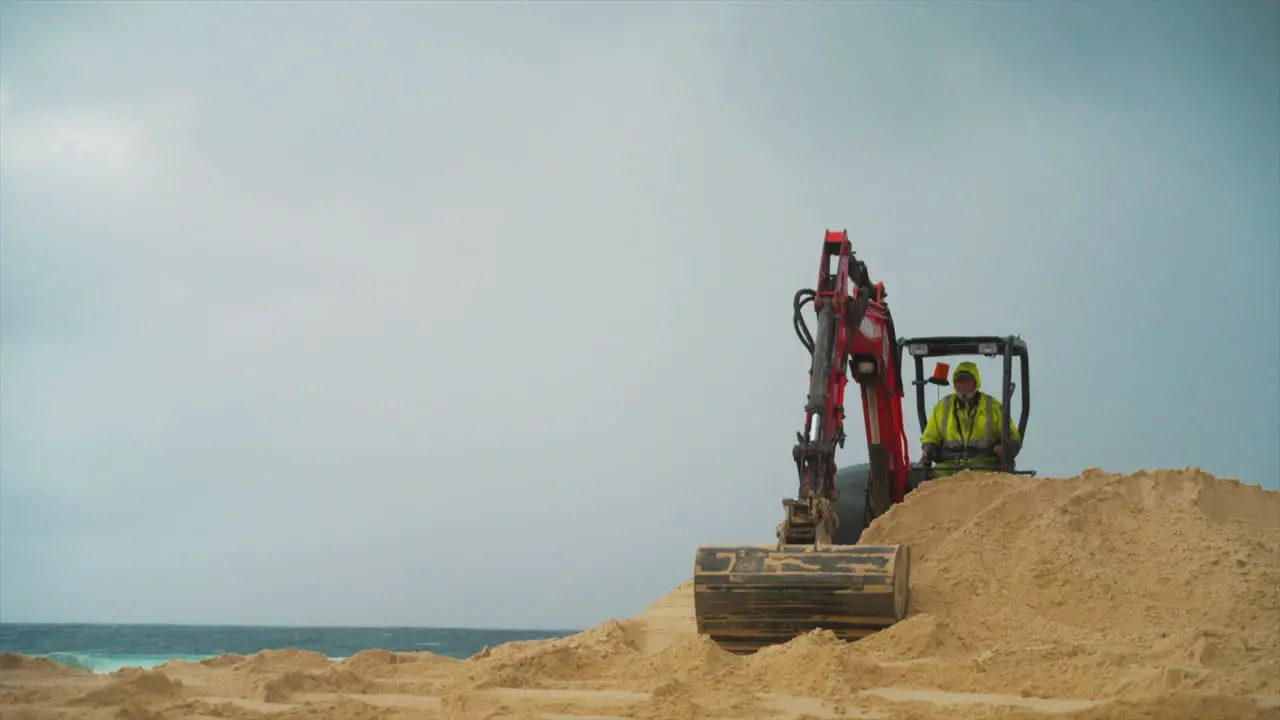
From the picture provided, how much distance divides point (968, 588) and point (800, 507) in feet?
3.89

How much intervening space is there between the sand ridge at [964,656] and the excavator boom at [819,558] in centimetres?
30

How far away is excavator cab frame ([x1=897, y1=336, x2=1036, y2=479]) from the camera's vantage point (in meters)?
9.82

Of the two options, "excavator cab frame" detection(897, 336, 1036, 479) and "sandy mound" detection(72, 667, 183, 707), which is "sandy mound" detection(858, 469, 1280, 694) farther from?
"sandy mound" detection(72, 667, 183, 707)

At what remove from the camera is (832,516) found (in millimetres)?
7543

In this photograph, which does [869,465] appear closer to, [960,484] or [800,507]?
[960,484]

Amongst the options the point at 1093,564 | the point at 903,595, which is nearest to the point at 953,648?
the point at 903,595

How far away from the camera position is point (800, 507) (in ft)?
24.0

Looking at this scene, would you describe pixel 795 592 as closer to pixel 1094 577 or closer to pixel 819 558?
pixel 819 558

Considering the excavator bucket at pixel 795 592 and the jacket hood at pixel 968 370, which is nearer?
the excavator bucket at pixel 795 592

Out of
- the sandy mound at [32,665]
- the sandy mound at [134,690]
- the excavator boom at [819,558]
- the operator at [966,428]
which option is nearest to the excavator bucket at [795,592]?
the excavator boom at [819,558]

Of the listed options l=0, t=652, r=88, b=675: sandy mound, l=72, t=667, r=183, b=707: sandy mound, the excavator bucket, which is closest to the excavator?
the excavator bucket

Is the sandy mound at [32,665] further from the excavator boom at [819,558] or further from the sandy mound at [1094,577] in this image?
the sandy mound at [1094,577]

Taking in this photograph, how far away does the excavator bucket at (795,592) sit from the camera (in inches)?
263

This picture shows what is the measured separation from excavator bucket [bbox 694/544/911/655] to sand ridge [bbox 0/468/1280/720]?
0.24m
